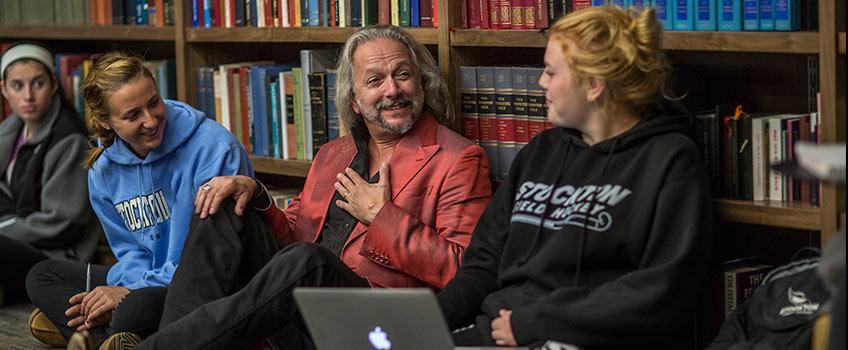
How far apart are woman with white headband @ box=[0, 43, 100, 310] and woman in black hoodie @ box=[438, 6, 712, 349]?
6.20 feet

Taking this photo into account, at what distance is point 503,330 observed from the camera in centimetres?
244

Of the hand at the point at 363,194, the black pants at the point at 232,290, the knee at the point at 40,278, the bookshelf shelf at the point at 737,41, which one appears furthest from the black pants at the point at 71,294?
the bookshelf shelf at the point at 737,41

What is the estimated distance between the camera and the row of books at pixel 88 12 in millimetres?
4176

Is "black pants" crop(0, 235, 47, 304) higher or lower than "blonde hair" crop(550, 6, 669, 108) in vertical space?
lower

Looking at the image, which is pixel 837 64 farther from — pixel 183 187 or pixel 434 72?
pixel 183 187

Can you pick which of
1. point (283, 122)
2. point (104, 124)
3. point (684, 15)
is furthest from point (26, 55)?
point (684, 15)

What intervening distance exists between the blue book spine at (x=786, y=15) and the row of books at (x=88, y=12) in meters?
2.20

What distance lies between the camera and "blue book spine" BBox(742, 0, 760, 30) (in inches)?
102

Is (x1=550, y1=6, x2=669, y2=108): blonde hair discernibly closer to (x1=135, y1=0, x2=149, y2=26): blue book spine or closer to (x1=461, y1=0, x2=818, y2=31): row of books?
(x1=461, y1=0, x2=818, y2=31): row of books

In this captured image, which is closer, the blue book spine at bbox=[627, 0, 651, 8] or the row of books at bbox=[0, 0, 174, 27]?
the blue book spine at bbox=[627, 0, 651, 8]

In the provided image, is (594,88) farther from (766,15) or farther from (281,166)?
(281,166)

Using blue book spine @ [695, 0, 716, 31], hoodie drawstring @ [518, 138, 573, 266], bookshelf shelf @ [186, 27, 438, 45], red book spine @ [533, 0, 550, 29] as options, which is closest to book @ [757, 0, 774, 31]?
blue book spine @ [695, 0, 716, 31]

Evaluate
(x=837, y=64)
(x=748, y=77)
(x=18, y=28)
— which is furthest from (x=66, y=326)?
(x=837, y=64)

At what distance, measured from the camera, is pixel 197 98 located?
4133 millimetres
